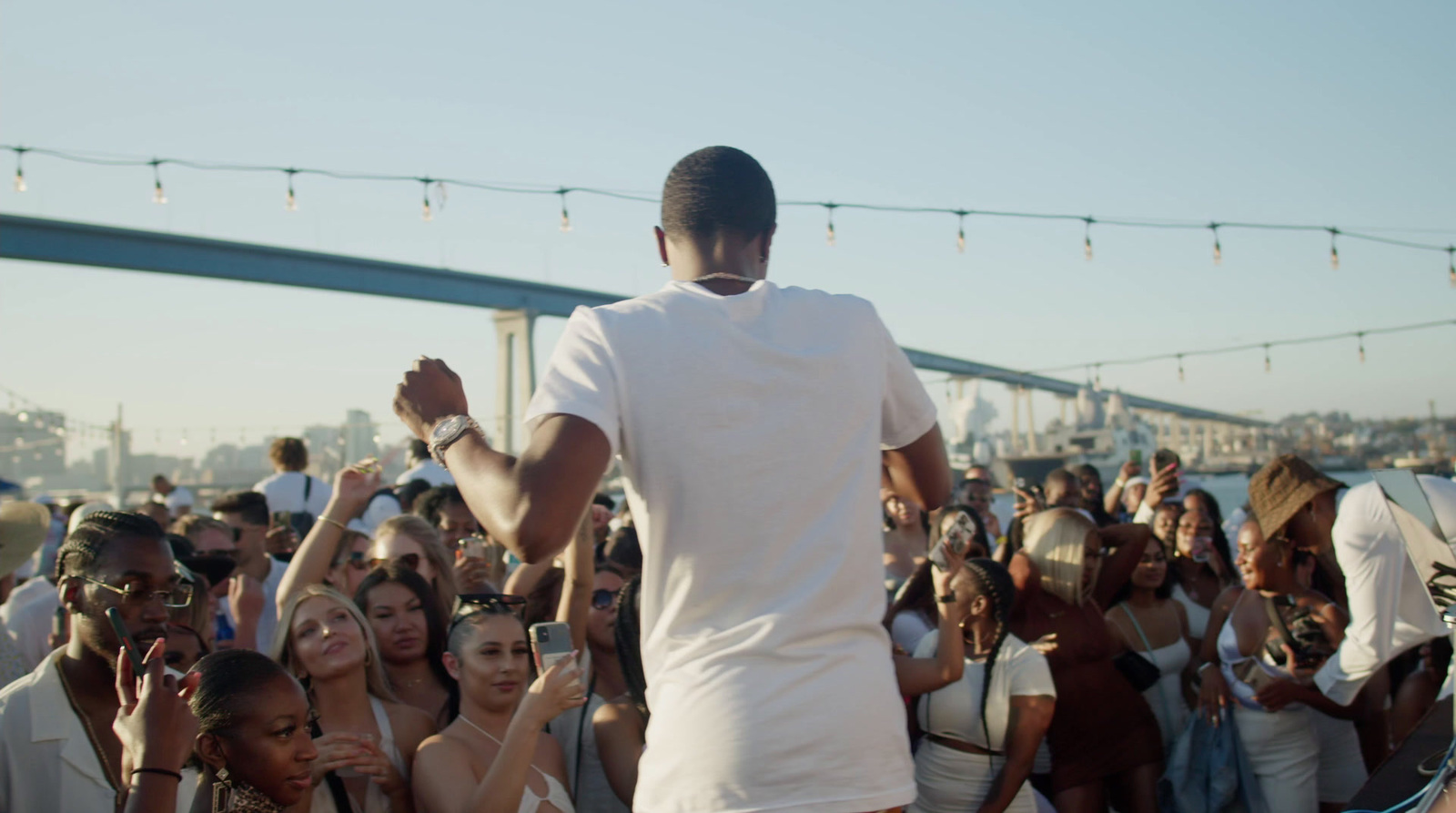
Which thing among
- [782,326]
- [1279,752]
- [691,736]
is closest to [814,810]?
[691,736]

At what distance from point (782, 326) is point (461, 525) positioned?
5178 millimetres

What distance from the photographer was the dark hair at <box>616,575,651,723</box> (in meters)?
3.82

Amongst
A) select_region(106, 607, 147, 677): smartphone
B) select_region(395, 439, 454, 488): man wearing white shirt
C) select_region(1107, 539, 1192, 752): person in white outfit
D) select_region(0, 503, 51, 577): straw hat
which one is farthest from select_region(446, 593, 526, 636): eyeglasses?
select_region(395, 439, 454, 488): man wearing white shirt

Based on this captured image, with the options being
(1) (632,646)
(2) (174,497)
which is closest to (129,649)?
(1) (632,646)

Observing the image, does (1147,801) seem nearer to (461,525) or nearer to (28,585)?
(461,525)

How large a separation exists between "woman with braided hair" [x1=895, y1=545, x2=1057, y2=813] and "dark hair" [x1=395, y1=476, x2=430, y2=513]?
4696mm

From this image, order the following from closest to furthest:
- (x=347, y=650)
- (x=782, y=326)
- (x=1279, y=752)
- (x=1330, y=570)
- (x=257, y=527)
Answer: (x=782, y=326), (x=347, y=650), (x=1279, y=752), (x=1330, y=570), (x=257, y=527)

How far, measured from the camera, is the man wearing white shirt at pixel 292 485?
26.6 feet

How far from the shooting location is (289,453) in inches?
332

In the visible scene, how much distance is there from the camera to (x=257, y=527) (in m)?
6.52

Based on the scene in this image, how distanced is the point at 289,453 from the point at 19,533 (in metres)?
3.98

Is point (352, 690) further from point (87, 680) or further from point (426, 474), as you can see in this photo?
point (426, 474)

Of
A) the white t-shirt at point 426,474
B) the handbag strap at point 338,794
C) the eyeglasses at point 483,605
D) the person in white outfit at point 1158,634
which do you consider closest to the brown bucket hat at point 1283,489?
the person in white outfit at point 1158,634

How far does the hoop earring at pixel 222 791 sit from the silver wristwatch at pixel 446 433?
143 cm
